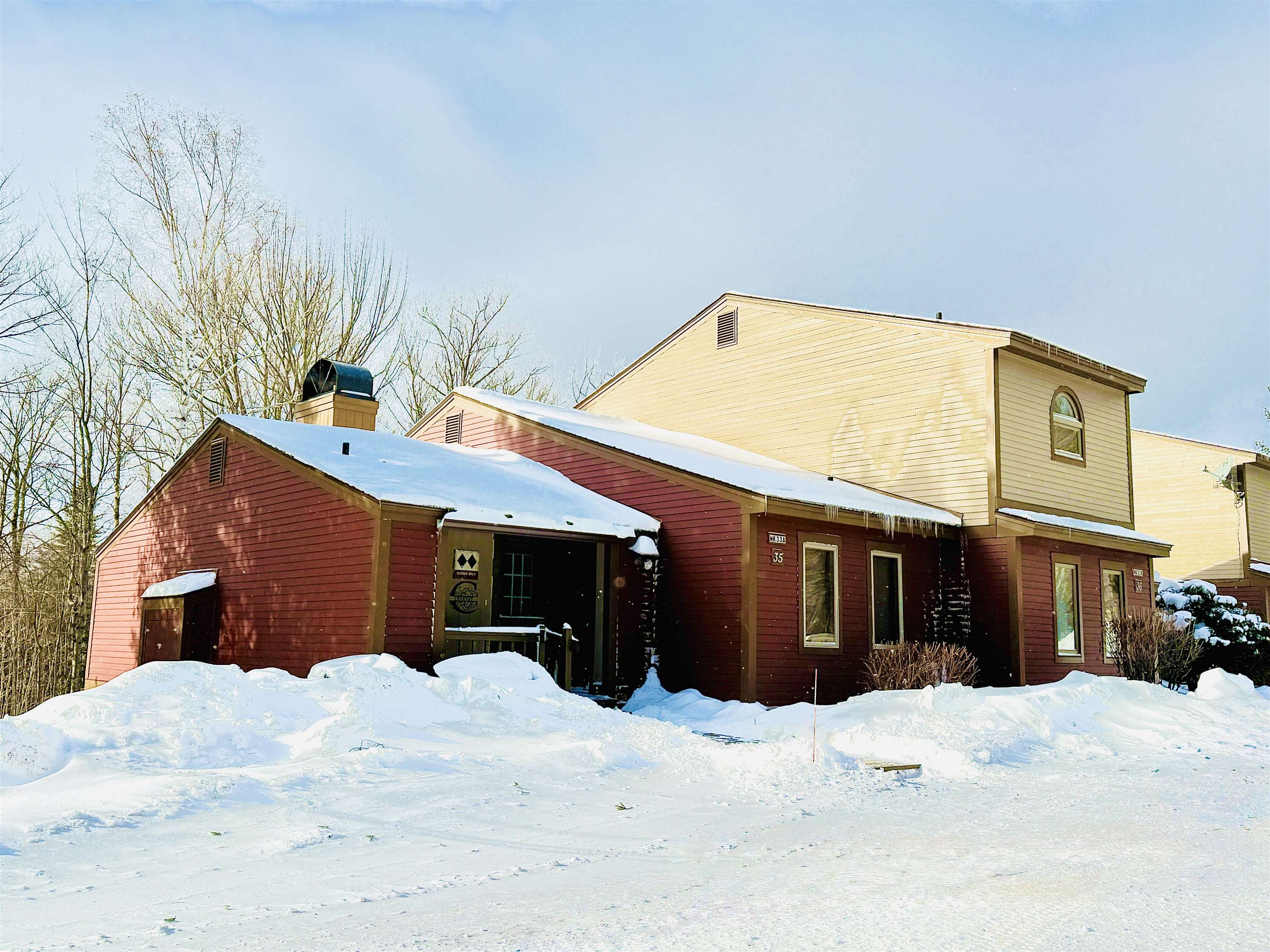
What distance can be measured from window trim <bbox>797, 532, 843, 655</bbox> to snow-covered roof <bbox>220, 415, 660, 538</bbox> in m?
2.26

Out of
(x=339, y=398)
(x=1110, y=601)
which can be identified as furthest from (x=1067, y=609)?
(x=339, y=398)

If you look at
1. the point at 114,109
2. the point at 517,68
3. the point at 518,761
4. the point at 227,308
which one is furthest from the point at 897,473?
the point at 114,109

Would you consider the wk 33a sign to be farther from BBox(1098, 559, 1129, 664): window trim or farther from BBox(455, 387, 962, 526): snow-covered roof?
BBox(1098, 559, 1129, 664): window trim

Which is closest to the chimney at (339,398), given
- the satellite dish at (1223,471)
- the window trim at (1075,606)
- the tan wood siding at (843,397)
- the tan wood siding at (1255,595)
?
the tan wood siding at (843,397)

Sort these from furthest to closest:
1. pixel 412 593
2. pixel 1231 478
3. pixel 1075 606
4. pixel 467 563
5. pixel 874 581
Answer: pixel 1231 478, pixel 1075 606, pixel 874 581, pixel 467 563, pixel 412 593

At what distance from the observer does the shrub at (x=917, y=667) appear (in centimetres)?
1452

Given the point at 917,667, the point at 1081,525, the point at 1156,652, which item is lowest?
the point at 917,667

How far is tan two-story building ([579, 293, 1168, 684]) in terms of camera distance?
16922mm

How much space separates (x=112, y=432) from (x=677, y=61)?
18.2 m

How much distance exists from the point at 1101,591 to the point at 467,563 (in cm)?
1185

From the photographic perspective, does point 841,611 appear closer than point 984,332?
Yes

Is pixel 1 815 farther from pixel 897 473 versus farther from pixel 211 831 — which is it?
pixel 897 473

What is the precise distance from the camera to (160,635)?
16500mm

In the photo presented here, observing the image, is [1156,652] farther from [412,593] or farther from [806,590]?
[412,593]
